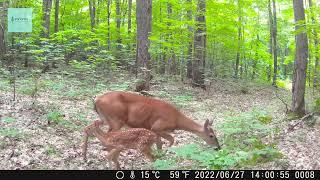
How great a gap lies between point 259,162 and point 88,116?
5.20m

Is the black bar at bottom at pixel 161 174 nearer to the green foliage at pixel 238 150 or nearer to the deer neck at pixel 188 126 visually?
the green foliage at pixel 238 150

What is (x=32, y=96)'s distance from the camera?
11.7m

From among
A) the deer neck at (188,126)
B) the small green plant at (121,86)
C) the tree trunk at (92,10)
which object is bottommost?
the deer neck at (188,126)

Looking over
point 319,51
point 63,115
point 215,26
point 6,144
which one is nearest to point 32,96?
point 63,115

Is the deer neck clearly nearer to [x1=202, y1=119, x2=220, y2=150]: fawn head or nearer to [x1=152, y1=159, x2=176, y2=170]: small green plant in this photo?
[x1=202, y1=119, x2=220, y2=150]: fawn head

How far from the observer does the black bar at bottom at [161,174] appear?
6195 millimetres

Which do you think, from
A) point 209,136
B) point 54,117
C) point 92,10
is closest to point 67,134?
point 54,117

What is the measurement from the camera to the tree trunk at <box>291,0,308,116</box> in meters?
12.3

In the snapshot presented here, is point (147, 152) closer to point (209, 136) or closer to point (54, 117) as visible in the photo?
point (209, 136)

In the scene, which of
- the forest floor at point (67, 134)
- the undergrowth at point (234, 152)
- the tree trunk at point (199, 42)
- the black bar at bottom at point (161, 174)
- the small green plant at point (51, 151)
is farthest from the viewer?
the tree trunk at point (199, 42)

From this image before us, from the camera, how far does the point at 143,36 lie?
15.6m

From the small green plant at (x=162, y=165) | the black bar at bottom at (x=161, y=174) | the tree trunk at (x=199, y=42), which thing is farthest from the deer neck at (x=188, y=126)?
the tree trunk at (x=199, y=42)

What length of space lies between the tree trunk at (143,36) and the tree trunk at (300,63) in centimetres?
Answer: 507

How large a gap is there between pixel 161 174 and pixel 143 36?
390 inches
